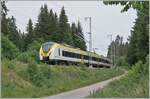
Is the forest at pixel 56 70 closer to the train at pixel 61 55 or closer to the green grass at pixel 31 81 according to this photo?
the green grass at pixel 31 81

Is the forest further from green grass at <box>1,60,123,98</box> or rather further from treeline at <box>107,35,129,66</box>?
A: treeline at <box>107,35,129,66</box>

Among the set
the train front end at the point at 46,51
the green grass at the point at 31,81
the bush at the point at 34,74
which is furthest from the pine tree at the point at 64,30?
the bush at the point at 34,74

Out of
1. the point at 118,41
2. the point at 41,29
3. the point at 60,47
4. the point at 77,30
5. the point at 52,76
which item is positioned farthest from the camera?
the point at 118,41

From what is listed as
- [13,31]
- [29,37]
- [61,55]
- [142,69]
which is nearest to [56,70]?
[61,55]

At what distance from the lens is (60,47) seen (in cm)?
5638

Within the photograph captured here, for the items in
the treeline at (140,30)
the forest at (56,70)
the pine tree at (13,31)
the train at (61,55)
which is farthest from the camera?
the pine tree at (13,31)

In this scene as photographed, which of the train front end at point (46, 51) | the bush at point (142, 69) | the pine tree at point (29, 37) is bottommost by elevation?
the bush at point (142, 69)

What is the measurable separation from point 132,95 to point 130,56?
40.0 metres

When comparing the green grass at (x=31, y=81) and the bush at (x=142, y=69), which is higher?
the bush at (x=142, y=69)

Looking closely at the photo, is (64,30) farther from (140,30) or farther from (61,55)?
(140,30)

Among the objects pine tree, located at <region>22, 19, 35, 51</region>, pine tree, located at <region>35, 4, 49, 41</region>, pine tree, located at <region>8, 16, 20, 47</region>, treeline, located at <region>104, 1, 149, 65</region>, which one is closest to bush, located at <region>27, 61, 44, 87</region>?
treeline, located at <region>104, 1, 149, 65</region>

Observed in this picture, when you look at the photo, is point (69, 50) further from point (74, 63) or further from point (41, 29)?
point (41, 29)

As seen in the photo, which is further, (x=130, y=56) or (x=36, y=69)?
(x=130, y=56)

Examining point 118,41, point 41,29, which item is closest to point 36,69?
point 41,29
